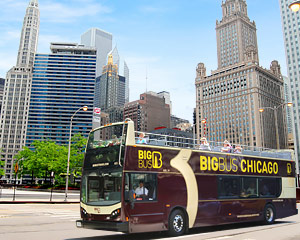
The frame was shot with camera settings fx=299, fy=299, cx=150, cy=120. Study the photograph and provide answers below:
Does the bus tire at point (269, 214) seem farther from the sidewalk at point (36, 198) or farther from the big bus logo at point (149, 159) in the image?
the sidewalk at point (36, 198)

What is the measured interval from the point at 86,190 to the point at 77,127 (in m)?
173

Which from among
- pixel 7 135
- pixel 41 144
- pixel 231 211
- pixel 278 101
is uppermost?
pixel 278 101

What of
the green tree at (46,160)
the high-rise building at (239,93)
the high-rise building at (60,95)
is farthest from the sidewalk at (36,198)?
the high-rise building at (60,95)

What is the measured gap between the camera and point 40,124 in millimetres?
177000

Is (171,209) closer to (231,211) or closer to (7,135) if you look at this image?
(231,211)

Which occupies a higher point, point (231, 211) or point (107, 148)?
point (107, 148)

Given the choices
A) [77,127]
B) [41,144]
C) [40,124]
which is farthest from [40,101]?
[41,144]

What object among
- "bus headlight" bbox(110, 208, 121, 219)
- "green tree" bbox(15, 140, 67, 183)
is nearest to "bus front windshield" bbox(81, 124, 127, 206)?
"bus headlight" bbox(110, 208, 121, 219)

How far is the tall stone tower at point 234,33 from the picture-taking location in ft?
568

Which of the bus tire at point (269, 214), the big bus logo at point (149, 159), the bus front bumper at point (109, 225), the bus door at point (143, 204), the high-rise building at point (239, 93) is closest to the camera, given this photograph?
the bus front bumper at point (109, 225)

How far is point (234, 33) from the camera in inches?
6944

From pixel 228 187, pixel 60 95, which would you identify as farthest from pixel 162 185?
pixel 60 95

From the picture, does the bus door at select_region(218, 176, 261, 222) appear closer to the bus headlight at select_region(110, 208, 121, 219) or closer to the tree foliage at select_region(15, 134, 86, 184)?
the bus headlight at select_region(110, 208, 121, 219)

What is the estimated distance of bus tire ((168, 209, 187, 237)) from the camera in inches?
422
